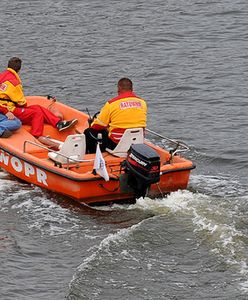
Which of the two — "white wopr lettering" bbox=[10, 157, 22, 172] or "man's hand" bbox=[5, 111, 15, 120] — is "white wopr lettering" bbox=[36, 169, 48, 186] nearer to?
"white wopr lettering" bbox=[10, 157, 22, 172]

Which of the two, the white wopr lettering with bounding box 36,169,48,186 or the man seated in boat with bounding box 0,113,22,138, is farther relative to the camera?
the man seated in boat with bounding box 0,113,22,138

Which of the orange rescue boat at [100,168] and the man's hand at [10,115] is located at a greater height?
the man's hand at [10,115]

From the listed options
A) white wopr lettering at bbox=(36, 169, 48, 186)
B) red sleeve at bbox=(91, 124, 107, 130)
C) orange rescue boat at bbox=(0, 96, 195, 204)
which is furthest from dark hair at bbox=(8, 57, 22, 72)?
white wopr lettering at bbox=(36, 169, 48, 186)

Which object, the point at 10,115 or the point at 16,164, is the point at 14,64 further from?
the point at 16,164

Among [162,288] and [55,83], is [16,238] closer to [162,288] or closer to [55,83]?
[162,288]

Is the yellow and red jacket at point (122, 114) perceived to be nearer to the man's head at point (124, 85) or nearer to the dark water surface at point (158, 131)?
the man's head at point (124, 85)

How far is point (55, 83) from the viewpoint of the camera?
21781 millimetres

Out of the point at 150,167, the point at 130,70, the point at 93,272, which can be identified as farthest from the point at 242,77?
the point at 93,272

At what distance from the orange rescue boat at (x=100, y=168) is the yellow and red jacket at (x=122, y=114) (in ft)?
0.73

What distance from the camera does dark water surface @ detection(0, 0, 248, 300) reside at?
39.4 feet

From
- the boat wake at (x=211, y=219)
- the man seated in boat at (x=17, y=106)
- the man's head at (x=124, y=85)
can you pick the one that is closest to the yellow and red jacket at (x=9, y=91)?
the man seated in boat at (x=17, y=106)

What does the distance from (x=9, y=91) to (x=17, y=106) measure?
1.06 ft

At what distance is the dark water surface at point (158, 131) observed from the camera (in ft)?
39.4

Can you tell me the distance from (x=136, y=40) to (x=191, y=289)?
14.0m
